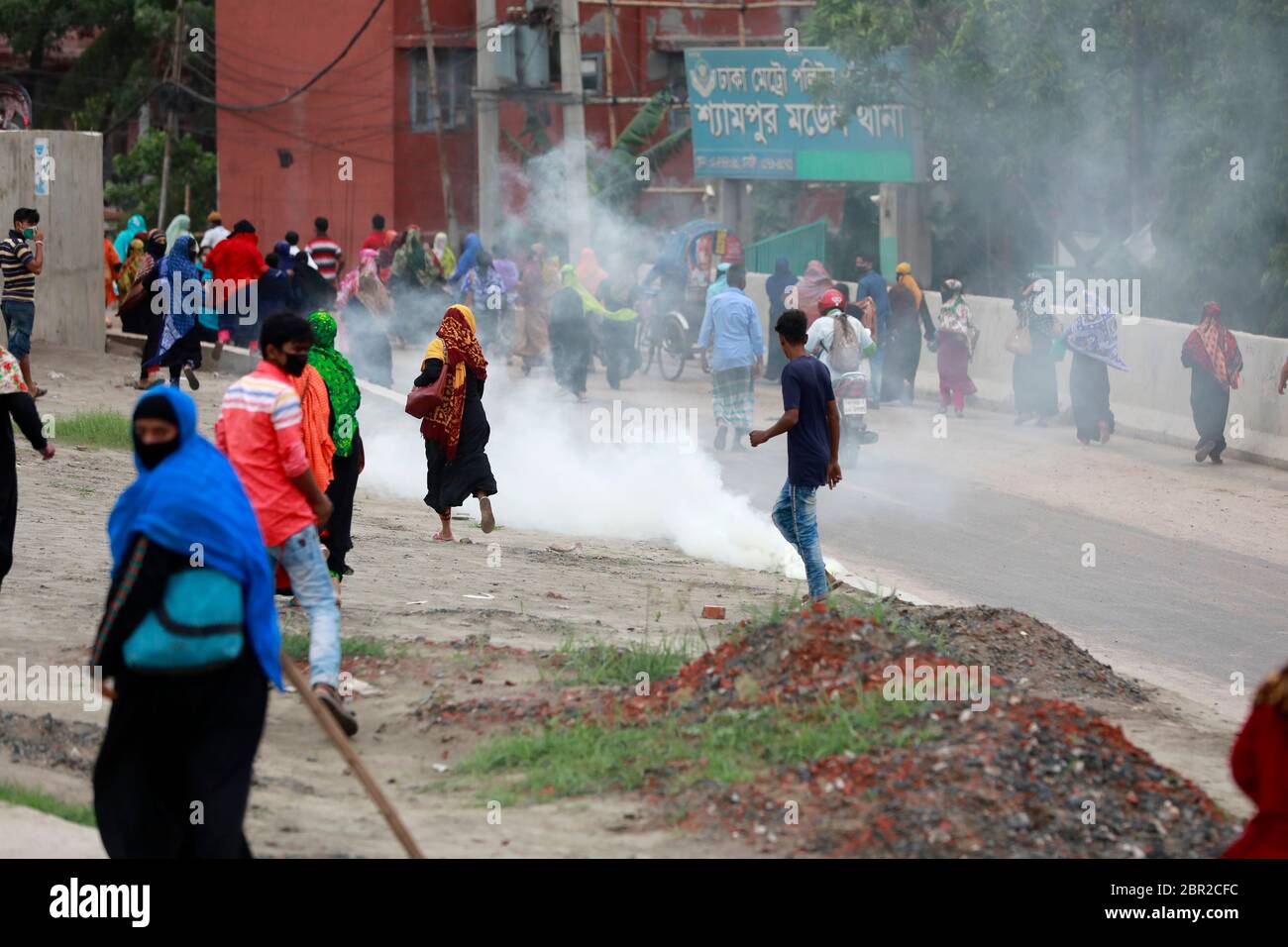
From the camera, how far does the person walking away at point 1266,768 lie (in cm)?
432

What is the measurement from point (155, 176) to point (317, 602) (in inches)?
1440

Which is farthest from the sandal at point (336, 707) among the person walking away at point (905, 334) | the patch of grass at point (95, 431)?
the person walking away at point (905, 334)

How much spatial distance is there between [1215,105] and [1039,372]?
4.53m

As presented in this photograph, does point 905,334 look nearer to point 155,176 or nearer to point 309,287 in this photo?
point 309,287

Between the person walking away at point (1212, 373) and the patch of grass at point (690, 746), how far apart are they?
11151 mm

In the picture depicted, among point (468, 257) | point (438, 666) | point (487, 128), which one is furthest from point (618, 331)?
point (438, 666)

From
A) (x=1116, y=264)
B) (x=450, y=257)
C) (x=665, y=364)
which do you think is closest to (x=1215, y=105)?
(x=1116, y=264)

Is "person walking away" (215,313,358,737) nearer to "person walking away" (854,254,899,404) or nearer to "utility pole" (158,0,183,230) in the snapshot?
"person walking away" (854,254,899,404)

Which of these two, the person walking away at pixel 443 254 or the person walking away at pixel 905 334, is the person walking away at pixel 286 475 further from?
the person walking away at pixel 443 254

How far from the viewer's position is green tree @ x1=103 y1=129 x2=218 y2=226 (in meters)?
41.1

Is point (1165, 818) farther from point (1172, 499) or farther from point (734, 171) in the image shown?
point (734, 171)

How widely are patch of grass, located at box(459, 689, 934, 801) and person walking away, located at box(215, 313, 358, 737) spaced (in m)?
Answer: 0.79

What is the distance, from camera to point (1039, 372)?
20.0 metres

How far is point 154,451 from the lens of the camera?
4926 mm
